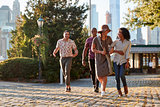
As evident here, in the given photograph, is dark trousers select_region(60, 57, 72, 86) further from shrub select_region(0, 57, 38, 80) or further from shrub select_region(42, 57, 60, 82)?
shrub select_region(0, 57, 38, 80)

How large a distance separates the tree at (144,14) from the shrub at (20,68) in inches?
220

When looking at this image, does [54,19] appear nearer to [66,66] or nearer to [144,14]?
[144,14]

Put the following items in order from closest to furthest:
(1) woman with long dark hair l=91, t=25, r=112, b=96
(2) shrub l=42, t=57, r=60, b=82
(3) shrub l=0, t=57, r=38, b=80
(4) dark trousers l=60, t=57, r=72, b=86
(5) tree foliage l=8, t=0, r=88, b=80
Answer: (1) woman with long dark hair l=91, t=25, r=112, b=96
(4) dark trousers l=60, t=57, r=72, b=86
(2) shrub l=42, t=57, r=60, b=82
(3) shrub l=0, t=57, r=38, b=80
(5) tree foliage l=8, t=0, r=88, b=80

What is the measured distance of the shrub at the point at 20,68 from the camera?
14.3 meters

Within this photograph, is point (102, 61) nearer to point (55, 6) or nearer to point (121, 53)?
point (121, 53)

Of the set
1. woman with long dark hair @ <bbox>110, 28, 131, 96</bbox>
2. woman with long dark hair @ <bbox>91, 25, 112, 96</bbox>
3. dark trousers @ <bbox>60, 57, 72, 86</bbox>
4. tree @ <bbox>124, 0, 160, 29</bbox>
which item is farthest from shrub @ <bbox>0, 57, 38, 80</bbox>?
woman with long dark hair @ <bbox>110, 28, 131, 96</bbox>

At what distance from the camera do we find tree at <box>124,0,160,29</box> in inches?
490

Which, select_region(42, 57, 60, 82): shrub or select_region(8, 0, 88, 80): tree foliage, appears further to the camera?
select_region(8, 0, 88, 80): tree foliage

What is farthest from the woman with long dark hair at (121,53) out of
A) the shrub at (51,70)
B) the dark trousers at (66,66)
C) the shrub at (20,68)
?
the shrub at (20,68)

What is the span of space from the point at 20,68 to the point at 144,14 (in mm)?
6602

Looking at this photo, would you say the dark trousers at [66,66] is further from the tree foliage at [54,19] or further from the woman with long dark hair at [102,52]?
the tree foliage at [54,19]

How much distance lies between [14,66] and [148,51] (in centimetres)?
2167

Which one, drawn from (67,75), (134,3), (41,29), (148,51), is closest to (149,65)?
(148,51)

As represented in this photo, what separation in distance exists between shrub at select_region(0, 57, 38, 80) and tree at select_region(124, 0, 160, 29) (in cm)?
558
